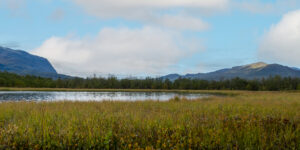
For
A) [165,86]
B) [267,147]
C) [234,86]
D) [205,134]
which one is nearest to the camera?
[267,147]

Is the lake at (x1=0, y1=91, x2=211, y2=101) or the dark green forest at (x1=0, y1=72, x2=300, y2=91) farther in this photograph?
the dark green forest at (x1=0, y1=72, x2=300, y2=91)

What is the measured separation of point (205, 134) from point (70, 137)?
3.59m

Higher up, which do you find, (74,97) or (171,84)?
(171,84)

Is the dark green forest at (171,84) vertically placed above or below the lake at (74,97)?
above

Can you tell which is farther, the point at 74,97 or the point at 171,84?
the point at 171,84


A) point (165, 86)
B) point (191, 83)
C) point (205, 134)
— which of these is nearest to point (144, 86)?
point (165, 86)

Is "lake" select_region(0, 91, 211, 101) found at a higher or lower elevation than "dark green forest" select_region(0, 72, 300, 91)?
lower

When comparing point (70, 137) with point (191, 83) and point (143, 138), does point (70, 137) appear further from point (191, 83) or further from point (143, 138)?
point (191, 83)

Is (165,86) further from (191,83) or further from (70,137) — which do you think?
(70,137)

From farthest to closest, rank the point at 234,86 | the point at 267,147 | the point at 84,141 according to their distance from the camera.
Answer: the point at 234,86
the point at 84,141
the point at 267,147

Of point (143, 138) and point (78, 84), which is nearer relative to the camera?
point (143, 138)

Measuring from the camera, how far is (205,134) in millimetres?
6078

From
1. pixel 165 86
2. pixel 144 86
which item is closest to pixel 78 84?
pixel 144 86

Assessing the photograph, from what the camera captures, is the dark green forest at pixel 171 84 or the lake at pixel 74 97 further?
the dark green forest at pixel 171 84
